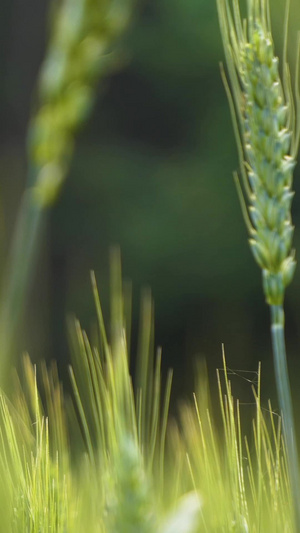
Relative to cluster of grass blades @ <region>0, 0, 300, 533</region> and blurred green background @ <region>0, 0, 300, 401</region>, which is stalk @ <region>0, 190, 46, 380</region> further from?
blurred green background @ <region>0, 0, 300, 401</region>

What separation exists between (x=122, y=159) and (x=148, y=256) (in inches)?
23.9

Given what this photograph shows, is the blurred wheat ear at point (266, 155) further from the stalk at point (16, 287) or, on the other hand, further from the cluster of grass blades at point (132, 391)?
the stalk at point (16, 287)

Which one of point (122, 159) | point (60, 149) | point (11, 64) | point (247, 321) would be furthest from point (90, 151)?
point (60, 149)

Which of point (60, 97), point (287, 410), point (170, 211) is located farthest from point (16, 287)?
point (170, 211)

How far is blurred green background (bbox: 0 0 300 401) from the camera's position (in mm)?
5121

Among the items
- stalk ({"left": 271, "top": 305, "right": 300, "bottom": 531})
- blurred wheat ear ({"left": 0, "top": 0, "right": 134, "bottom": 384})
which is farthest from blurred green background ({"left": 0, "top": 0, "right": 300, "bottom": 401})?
stalk ({"left": 271, "top": 305, "right": 300, "bottom": 531})

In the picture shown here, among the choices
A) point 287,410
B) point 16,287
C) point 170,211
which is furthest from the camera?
point 170,211

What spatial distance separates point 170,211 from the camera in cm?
516

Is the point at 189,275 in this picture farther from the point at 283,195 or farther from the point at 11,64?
the point at 283,195

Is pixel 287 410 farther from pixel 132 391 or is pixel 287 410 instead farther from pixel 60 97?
pixel 60 97

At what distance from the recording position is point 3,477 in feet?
1.95

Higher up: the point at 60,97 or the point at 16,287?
the point at 60,97

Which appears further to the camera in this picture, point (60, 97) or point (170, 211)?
point (170, 211)

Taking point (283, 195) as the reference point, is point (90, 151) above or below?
above
